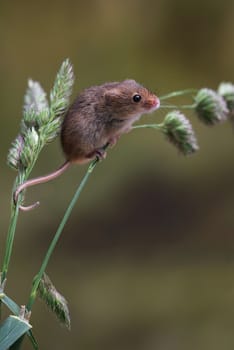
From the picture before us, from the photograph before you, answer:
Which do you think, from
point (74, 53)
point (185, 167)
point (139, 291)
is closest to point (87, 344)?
point (139, 291)

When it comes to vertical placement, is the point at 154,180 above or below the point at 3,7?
below

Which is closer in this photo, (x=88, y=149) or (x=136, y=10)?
(x=88, y=149)

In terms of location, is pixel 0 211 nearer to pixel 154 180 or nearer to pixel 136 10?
pixel 154 180

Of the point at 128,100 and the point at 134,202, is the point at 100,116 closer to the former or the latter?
the point at 128,100

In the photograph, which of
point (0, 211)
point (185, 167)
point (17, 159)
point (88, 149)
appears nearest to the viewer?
point (17, 159)

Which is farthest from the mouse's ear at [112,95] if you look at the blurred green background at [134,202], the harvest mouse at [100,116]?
the blurred green background at [134,202]

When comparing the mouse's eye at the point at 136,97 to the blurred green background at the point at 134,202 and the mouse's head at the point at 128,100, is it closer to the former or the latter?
the mouse's head at the point at 128,100
